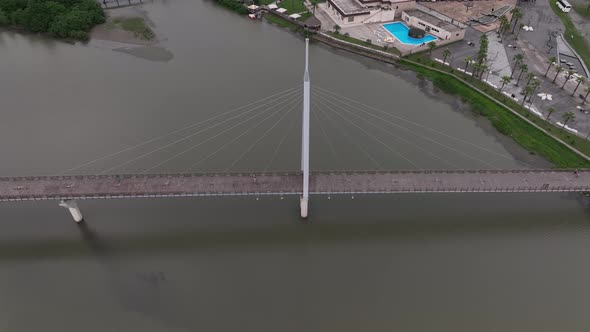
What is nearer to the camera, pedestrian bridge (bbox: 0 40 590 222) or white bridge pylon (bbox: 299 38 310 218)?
white bridge pylon (bbox: 299 38 310 218)

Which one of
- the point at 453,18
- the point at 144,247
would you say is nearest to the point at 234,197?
the point at 144,247

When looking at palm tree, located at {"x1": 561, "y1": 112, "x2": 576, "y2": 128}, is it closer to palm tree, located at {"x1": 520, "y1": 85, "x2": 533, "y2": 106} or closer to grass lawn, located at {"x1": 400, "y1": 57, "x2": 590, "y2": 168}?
grass lawn, located at {"x1": 400, "y1": 57, "x2": 590, "y2": 168}

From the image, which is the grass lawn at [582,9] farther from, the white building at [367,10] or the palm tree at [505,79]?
the palm tree at [505,79]

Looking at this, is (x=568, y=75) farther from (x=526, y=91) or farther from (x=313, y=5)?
(x=313, y=5)

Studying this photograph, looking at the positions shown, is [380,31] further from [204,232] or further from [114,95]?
[204,232]

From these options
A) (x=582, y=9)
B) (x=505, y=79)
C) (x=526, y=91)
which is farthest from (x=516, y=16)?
(x=526, y=91)

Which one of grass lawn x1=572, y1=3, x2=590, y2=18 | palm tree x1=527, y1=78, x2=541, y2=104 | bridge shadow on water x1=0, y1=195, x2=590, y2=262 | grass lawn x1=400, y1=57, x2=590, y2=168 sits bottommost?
bridge shadow on water x1=0, y1=195, x2=590, y2=262

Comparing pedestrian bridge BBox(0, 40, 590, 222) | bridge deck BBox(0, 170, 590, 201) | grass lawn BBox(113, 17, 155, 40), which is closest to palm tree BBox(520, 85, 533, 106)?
pedestrian bridge BBox(0, 40, 590, 222)
